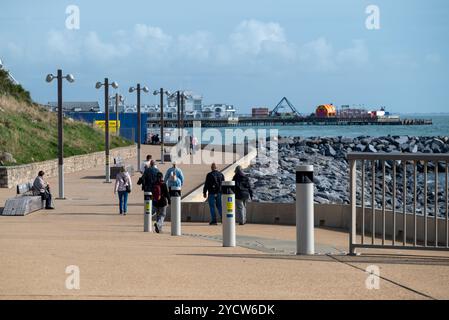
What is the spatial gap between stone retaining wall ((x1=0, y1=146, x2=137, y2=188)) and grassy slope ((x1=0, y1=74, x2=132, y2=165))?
25.7 inches

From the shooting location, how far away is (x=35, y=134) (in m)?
48.3

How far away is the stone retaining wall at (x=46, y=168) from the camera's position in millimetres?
34906

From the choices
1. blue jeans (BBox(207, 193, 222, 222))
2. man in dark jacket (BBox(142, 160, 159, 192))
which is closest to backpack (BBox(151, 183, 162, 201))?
blue jeans (BBox(207, 193, 222, 222))

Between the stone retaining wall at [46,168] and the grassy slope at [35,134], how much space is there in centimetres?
65

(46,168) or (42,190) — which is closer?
(42,190)

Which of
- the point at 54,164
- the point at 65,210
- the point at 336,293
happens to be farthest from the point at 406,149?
the point at 336,293

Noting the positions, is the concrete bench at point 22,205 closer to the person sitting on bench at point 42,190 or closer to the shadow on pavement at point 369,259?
the person sitting on bench at point 42,190

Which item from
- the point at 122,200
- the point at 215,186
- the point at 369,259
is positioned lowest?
the point at 369,259

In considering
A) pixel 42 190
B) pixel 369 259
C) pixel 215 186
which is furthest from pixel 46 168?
pixel 369 259

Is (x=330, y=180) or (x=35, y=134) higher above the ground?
(x=35, y=134)

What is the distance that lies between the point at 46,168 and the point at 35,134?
27.9 ft

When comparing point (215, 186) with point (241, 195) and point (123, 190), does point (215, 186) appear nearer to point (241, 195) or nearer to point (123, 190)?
point (241, 195)

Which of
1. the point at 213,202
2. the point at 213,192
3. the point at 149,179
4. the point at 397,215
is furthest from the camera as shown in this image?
the point at 149,179
